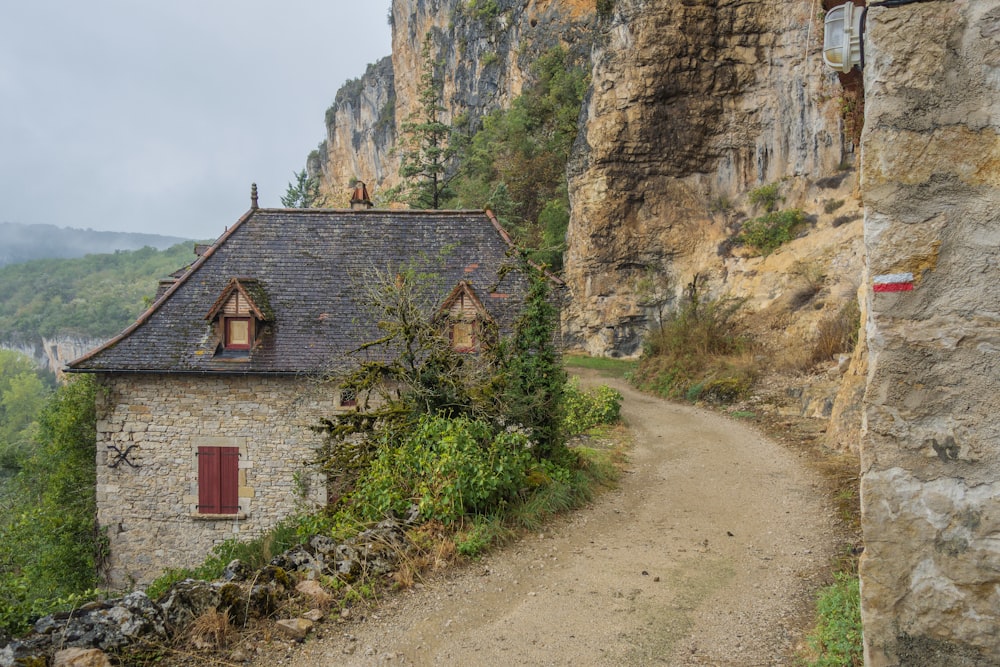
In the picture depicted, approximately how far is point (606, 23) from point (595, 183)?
5.19 metres

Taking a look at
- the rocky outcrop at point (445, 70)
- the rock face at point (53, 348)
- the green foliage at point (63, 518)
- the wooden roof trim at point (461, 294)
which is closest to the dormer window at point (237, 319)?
the wooden roof trim at point (461, 294)

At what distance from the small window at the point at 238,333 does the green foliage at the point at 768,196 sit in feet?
50.1

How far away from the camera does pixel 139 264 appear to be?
407ft

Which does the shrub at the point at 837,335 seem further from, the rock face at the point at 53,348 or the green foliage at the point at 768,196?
the rock face at the point at 53,348

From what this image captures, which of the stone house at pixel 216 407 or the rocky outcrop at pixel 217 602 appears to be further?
the stone house at pixel 216 407

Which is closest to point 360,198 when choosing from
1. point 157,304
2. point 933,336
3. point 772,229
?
point 157,304

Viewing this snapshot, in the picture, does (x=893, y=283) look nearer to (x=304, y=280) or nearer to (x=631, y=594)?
(x=631, y=594)

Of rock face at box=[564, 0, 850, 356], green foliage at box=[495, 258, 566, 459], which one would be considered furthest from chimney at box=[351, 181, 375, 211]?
rock face at box=[564, 0, 850, 356]

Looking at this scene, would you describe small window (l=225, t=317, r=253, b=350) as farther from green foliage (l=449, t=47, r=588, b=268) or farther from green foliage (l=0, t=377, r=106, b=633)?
green foliage (l=449, t=47, r=588, b=268)

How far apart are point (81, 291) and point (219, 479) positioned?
11659 centimetres

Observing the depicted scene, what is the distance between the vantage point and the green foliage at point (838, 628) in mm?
4090

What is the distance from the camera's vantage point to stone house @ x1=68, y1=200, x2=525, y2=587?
40.3 feet

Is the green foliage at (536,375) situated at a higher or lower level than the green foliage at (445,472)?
higher

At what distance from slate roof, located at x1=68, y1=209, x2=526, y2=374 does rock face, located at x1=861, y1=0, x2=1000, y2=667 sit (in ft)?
29.1
